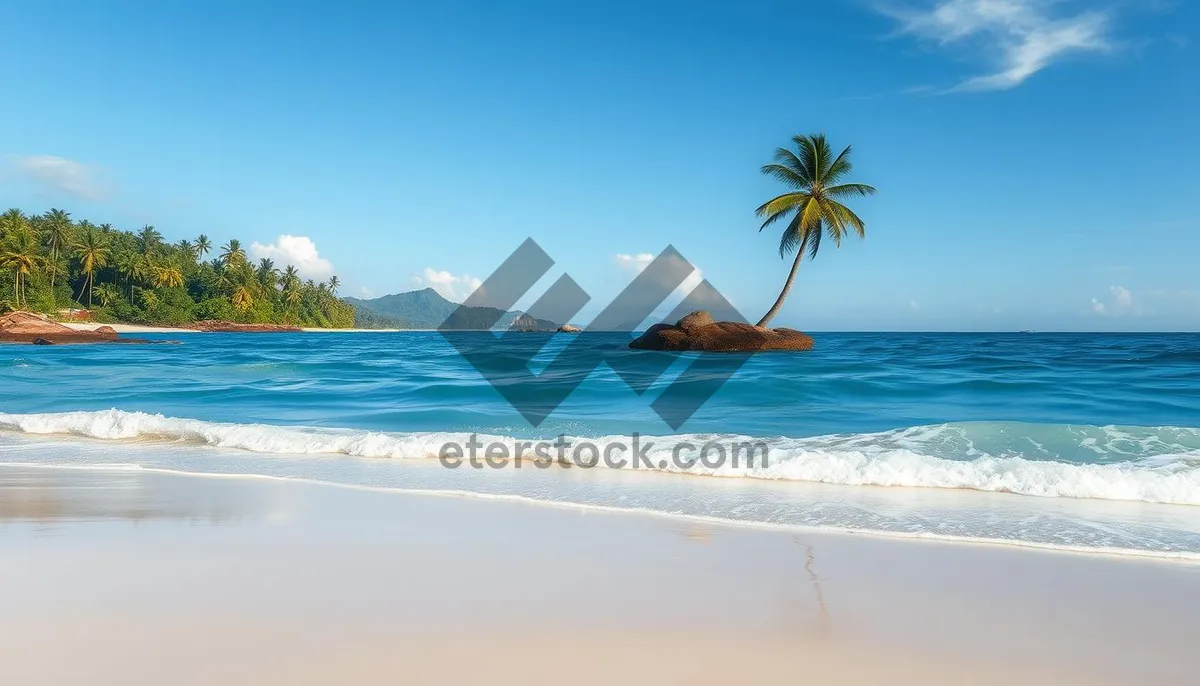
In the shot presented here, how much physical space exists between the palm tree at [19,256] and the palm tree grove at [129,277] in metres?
0.08

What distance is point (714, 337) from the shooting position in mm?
24906

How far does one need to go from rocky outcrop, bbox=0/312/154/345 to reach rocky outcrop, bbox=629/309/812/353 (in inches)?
1532

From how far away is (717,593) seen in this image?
3.52 m

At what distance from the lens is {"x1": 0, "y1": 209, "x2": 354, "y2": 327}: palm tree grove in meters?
66.6

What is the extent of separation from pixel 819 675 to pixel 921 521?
3.07 m

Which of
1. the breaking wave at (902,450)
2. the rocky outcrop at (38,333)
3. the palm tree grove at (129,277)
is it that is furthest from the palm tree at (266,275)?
the breaking wave at (902,450)

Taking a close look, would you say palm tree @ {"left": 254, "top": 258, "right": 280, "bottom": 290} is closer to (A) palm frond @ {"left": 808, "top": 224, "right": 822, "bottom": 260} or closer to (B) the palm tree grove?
(B) the palm tree grove

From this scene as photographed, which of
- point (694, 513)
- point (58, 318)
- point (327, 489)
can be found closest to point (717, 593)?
point (694, 513)

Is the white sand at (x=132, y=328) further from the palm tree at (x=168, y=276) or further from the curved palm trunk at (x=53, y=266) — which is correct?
the palm tree at (x=168, y=276)

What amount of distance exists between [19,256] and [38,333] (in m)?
29.1

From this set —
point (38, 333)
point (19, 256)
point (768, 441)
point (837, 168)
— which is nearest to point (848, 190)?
point (837, 168)

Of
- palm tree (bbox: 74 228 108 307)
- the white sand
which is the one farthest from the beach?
palm tree (bbox: 74 228 108 307)

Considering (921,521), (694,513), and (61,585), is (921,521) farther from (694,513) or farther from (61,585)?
(61,585)
